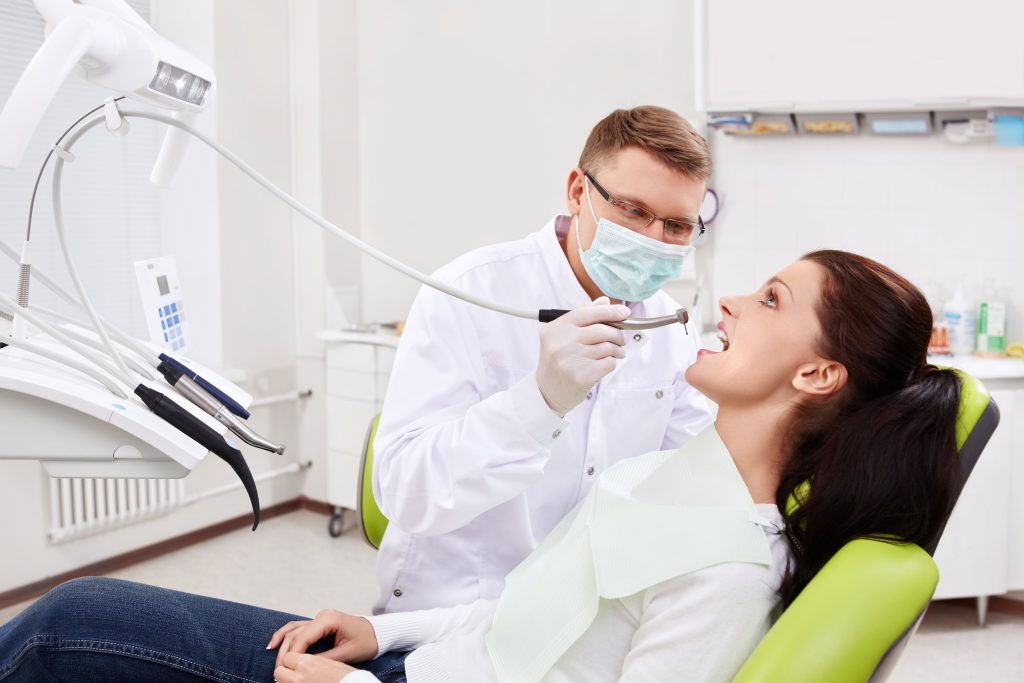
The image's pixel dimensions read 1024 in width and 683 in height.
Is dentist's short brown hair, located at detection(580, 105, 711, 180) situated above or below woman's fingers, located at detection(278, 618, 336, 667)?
above

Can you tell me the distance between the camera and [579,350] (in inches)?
44.7

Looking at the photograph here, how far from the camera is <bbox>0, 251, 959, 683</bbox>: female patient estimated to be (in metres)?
1.09

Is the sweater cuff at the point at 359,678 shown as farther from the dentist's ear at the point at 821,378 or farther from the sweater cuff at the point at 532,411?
the dentist's ear at the point at 821,378

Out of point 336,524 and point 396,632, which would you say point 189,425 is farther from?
point 336,524

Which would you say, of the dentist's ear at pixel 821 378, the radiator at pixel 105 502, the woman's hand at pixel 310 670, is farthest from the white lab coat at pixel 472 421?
the radiator at pixel 105 502

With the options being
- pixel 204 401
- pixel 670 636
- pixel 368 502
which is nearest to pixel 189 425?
pixel 204 401

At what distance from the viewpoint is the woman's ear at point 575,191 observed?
1536 mm

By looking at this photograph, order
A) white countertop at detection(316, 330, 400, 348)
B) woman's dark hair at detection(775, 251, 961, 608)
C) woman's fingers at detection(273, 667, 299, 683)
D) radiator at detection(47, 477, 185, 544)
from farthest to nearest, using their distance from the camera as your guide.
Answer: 1. white countertop at detection(316, 330, 400, 348)
2. radiator at detection(47, 477, 185, 544)
3. woman's fingers at detection(273, 667, 299, 683)
4. woman's dark hair at detection(775, 251, 961, 608)

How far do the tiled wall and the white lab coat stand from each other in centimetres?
148

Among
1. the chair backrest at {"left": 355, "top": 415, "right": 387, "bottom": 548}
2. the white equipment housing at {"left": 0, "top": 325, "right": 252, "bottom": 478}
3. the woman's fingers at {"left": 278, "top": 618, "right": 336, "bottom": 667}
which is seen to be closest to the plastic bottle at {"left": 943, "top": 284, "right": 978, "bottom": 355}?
the chair backrest at {"left": 355, "top": 415, "right": 387, "bottom": 548}

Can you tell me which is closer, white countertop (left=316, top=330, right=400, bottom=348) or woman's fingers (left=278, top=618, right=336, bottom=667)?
woman's fingers (left=278, top=618, right=336, bottom=667)

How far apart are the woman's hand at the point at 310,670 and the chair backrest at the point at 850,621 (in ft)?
1.66

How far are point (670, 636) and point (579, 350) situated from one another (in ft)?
1.13

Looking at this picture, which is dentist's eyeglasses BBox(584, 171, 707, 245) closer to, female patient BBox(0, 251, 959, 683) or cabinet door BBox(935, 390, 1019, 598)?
female patient BBox(0, 251, 959, 683)
